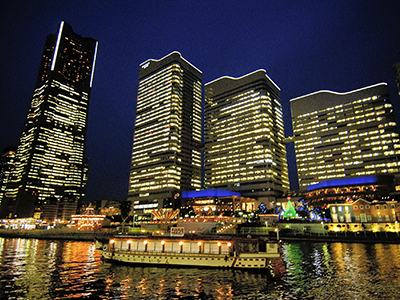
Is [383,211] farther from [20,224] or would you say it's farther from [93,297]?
[20,224]

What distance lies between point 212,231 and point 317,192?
8167 cm

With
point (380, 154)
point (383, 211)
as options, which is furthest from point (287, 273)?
point (380, 154)

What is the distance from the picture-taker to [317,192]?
144000 millimetres

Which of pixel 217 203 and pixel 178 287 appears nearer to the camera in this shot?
pixel 178 287

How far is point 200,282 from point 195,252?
1018 cm

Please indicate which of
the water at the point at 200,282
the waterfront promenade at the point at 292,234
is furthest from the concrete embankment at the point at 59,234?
the water at the point at 200,282

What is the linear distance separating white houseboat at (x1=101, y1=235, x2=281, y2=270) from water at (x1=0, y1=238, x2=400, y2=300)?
5.86 ft

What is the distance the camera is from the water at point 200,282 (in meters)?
24.2

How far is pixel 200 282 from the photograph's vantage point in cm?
2975

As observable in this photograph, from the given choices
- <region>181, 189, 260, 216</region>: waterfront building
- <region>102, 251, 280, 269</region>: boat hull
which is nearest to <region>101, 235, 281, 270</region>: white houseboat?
<region>102, 251, 280, 269</region>: boat hull

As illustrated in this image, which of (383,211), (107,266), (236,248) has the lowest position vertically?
(107,266)

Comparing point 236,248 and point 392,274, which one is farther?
point 236,248

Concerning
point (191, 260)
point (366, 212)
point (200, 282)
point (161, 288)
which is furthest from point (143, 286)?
point (366, 212)

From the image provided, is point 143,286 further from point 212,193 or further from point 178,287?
point 212,193
